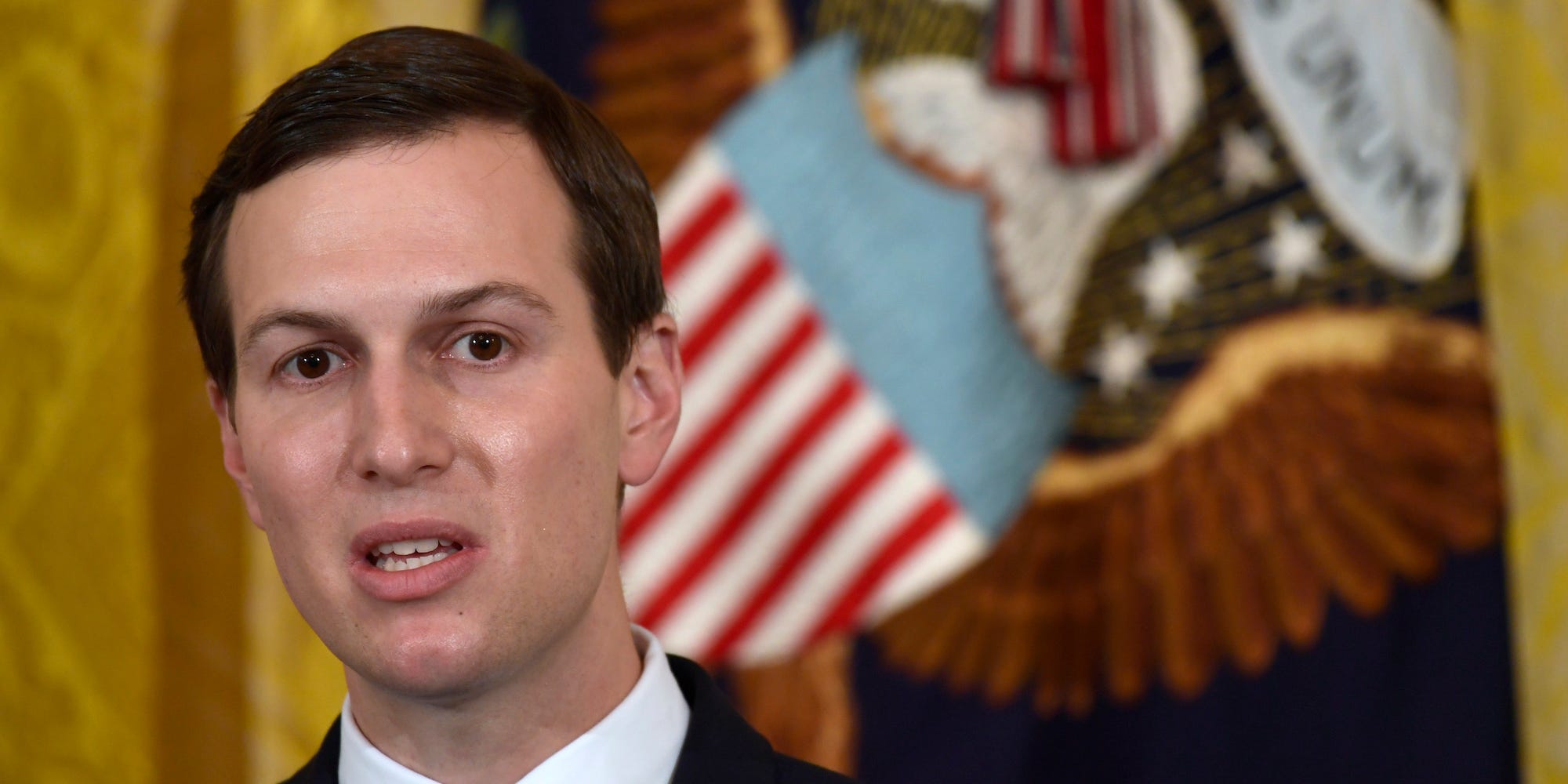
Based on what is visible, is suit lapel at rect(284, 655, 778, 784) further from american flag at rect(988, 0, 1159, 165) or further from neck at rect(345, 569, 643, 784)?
american flag at rect(988, 0, 1159, 165)

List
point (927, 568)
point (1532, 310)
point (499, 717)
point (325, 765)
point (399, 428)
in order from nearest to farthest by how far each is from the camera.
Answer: point (399, 428)
point (499, 717)
point (325, 765)
point (1532, 310)
point (927, 568)

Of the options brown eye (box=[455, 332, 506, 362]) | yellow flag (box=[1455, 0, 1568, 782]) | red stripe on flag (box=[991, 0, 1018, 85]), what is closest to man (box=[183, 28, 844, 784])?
brown eye (box=[455, 332, 506, 362])

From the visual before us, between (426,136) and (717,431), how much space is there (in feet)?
5.97

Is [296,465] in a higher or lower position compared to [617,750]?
higher

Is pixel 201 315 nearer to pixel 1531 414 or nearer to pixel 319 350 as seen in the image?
pixel 319 350

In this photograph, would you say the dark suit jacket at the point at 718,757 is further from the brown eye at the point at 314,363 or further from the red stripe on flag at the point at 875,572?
the red stripe on flag at the point at 875,572

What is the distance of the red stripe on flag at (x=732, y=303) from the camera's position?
3146 mm

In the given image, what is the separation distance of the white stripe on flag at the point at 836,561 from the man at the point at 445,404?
1620mm

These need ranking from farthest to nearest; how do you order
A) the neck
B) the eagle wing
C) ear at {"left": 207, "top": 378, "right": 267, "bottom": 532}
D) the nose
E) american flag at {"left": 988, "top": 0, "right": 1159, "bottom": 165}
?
1. american flag at {"left": 988, "top": 0, "right": 1159, "bottom": 165}
2. the eagle wing
3. ear at {"left": 207, "top": 378, "right": 267, "bottom": 532}
4. the neck
5. the nose

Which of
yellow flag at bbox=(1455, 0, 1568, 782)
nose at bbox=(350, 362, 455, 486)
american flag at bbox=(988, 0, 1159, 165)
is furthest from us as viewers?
american flag at bbox=(988, 0, 1159, 165)

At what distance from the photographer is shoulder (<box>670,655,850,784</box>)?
141 centimetres

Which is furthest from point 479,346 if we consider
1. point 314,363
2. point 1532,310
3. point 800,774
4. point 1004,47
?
point 1532,310

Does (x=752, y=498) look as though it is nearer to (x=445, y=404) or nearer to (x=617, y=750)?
(x=617, y=750)

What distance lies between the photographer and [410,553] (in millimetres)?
1276
